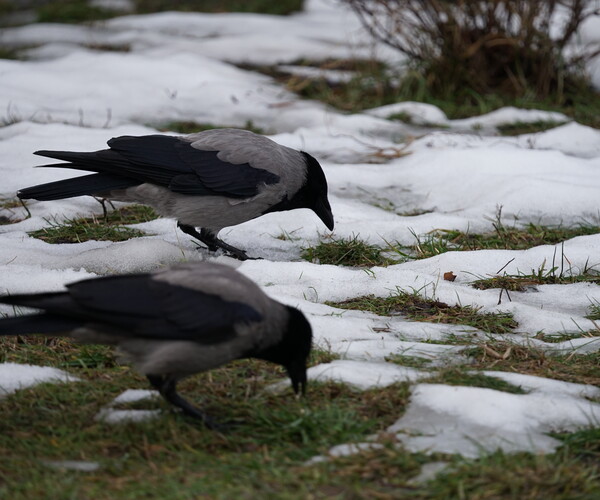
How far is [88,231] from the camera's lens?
621 centimetres

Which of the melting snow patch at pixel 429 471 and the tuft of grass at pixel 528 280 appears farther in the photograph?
the tuft of grass at pixel 528 280

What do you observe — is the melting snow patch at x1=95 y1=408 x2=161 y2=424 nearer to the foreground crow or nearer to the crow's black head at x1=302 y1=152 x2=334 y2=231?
the foreground crow

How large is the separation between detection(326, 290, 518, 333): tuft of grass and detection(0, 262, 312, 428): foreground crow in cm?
140

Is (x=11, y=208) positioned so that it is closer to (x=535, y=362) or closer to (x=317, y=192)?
(x=317, y=192)

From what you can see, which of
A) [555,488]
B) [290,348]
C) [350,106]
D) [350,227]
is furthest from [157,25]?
[555,488]

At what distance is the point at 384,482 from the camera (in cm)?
307

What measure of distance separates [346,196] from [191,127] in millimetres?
2246

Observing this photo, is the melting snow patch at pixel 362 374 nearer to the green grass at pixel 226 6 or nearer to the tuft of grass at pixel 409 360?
the tuft of grass at pixel 409 360

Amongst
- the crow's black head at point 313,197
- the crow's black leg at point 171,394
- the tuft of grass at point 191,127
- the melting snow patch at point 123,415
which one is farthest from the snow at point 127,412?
the tuft of grass at point 191,127

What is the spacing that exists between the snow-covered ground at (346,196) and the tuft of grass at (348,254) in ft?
0.57

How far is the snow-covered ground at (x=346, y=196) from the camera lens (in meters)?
3.87

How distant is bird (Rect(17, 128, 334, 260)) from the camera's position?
5812mm

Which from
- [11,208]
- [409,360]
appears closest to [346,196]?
[11,208]

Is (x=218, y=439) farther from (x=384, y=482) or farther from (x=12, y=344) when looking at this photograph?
(x=12, y=344)
